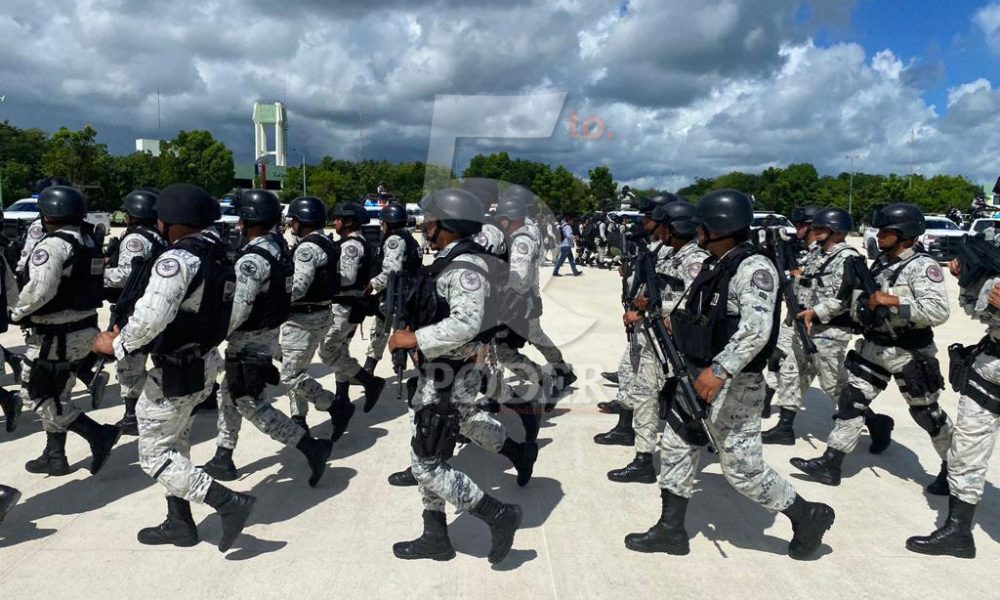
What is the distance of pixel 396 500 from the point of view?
4.07 metres

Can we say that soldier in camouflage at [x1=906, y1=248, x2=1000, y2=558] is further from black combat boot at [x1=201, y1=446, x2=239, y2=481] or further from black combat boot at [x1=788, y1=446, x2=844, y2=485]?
black combat boot at [x1=201, y1=446, x2=239, y2=481]

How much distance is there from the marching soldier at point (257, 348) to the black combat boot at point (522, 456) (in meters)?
1.22

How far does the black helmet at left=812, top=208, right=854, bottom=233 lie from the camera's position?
16.5ft

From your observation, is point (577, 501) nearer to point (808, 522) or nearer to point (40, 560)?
point (808, 522)

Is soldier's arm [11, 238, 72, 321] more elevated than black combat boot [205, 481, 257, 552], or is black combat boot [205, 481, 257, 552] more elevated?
soldier's arm [11, 238, 72, 321]

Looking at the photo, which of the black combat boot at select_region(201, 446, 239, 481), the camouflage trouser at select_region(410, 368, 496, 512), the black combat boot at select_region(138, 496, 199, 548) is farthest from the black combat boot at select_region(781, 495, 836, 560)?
the black combat boot at select_region(201, 446, 239, 481)

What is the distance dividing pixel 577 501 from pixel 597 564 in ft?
2.64

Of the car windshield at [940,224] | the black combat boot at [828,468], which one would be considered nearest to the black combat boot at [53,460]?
the black combat boot at [828,468]

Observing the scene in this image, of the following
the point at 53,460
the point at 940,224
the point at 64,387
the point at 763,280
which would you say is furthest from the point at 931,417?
the point at 940,224

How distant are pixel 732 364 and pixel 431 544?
1.73 metres

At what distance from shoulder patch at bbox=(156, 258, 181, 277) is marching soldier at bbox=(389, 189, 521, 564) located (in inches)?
43.0

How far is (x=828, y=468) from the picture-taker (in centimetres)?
441

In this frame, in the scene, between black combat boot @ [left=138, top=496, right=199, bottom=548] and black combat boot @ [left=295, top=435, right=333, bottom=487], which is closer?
black combat boot @ [left=138, top=496, right=199, bottom=548]

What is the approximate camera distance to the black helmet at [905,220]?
4.08 m
